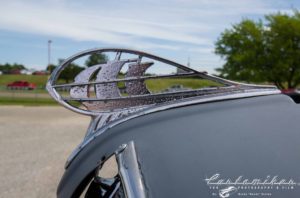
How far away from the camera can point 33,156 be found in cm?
798

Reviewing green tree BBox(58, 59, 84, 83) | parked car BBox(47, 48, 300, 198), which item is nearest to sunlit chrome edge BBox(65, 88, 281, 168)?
parked car BBox(47, 48, 300, 198)

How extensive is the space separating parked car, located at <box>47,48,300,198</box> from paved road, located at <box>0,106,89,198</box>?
378 centimetres

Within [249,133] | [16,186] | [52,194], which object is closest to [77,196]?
[249,133]

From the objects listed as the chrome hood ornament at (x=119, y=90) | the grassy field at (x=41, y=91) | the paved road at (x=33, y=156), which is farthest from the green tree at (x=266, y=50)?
the chrome hood ornament at (x=119, y=90)

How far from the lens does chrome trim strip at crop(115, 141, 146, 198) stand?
1524mm

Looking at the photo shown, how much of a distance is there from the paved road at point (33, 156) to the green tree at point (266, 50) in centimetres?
1866

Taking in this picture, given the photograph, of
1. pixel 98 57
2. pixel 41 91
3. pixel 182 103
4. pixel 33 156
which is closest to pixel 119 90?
pixel 182 103

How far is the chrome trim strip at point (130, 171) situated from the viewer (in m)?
1.52

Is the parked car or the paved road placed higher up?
the parked car

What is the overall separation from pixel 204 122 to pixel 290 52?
28.2m

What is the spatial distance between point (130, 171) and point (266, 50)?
96.6 ft

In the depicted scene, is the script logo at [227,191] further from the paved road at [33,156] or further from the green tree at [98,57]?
the paved road at [33,156]

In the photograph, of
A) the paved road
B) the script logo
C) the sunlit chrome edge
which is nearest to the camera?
the script logo

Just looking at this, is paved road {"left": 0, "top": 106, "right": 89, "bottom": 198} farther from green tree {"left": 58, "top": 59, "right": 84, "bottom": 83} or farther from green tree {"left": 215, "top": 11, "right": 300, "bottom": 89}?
green tree {"left": 215, "top": 11, "right": 300, "bottom": 89}
